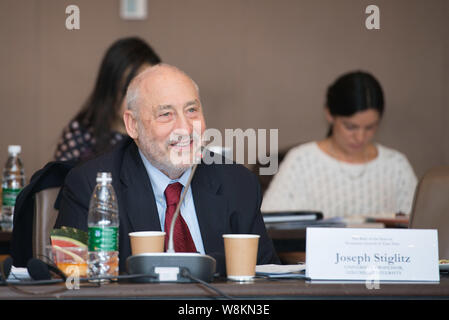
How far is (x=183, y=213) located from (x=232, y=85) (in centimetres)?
300

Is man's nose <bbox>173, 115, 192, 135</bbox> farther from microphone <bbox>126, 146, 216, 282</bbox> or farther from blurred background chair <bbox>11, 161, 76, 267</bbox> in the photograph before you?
microphone <bbox>126, 146, 216, 282</bbox>

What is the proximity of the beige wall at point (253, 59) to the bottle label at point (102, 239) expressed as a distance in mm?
3417

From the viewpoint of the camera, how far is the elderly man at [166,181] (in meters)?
1.87

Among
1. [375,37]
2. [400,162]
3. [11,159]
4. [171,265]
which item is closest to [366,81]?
[400,162]

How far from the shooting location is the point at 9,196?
278cm

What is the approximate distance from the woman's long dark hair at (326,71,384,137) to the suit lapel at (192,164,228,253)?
6.36 ft

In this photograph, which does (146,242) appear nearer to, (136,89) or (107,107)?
(136,89)

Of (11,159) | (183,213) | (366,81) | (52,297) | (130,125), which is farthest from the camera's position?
(366,81)

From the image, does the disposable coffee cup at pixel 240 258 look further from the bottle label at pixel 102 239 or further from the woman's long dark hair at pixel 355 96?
the woman's long dark hair at pixel 355 96

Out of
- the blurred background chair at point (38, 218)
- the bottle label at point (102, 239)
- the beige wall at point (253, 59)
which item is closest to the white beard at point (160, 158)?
the blurred background chair at point (38, 218)

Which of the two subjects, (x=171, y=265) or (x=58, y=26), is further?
(x=58, y=26)

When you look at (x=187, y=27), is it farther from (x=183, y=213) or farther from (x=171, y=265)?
(x=171, y=265)

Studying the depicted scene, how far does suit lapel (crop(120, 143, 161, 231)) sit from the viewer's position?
185cm

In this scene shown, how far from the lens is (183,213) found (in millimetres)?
1942
